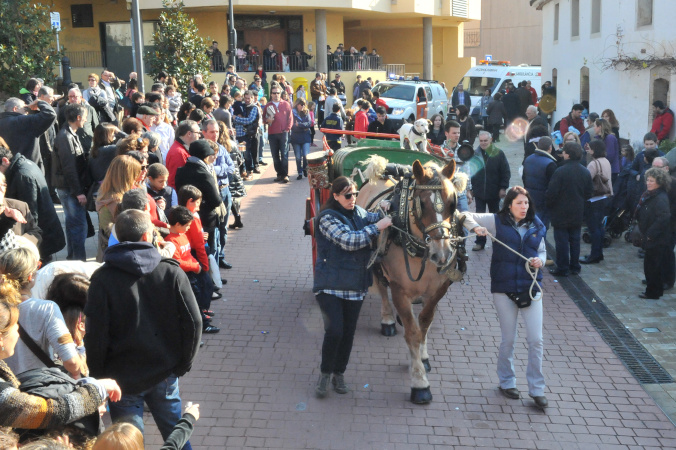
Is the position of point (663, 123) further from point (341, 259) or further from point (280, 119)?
point (341, 259)

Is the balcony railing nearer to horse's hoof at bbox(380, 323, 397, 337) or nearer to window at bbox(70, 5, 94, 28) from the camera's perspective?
window at bbox(70, 5, 94, 28)

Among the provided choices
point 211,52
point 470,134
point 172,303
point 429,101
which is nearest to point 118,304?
point 172,303

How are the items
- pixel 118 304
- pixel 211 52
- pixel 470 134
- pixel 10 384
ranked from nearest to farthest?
pixel 10 384 < pixel 118 304 < pixel 470 134 < pixel 211 52

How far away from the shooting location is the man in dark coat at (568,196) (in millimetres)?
10430

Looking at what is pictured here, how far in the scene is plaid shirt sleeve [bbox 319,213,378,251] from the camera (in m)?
6.18

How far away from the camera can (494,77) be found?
104 ft

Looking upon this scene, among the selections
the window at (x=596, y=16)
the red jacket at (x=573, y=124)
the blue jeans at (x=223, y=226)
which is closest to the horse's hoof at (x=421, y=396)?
→ the blue jeans at (x=223, y=226)

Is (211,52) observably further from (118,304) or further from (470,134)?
(118,304)

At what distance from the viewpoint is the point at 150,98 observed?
12.1 m

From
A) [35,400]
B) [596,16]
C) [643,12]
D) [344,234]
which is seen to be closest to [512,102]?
[596,16]

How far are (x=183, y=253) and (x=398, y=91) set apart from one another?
2090 cm

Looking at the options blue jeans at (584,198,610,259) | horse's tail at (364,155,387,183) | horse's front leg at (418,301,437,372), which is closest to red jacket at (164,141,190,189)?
horse's tail at (364,155,387,183)

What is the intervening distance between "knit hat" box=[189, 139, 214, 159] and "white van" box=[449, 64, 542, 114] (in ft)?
79.1

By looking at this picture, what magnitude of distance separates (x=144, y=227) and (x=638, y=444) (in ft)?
14.3
